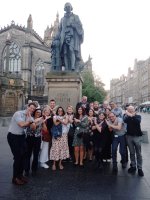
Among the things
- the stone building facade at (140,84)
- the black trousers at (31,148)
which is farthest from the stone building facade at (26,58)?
the black trousers at (31,148)

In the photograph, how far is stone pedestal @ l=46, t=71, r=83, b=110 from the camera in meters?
9.05

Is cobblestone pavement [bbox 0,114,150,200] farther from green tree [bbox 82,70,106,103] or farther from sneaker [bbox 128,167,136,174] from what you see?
green tree [bbox 82,70,106,103]

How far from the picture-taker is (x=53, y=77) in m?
9.11

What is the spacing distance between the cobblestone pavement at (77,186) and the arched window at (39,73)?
45448 mm

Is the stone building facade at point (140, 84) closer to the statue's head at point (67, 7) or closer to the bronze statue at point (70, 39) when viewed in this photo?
the bronze statue at point (70, 39)

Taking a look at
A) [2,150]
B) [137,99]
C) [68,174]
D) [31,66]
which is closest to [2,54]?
[31,66]

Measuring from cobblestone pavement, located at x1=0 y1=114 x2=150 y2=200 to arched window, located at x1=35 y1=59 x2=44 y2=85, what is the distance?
149 feet

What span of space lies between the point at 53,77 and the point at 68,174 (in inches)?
154

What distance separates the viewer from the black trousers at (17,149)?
215 inches

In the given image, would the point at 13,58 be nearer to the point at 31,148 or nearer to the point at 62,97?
the point at 62,97

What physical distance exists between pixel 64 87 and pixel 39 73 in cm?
Answer: 4360

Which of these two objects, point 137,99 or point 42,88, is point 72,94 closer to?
point 42,88

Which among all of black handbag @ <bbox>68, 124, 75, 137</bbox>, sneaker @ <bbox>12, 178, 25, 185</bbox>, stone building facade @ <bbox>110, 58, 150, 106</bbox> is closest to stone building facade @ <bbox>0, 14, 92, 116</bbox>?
stone building facade @ <bbox>110, 58, 150, 106</bbox>

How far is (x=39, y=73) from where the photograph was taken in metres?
51.9
